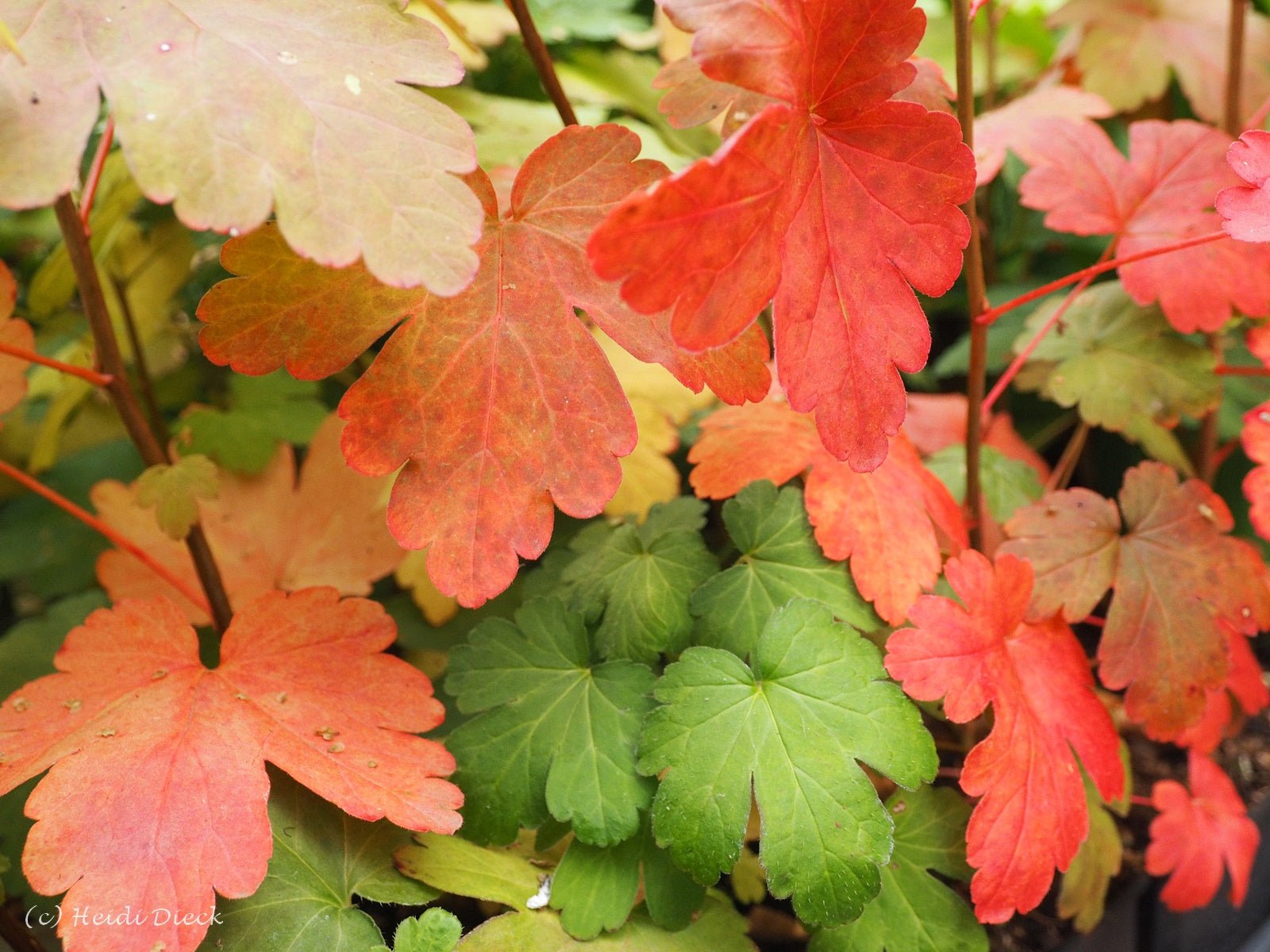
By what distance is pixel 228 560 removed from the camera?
91 centimetres

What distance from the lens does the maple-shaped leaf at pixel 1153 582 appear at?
0.73 metres

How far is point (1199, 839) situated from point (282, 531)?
3.05 ft

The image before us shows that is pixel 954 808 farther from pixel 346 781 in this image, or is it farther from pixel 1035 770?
pixel 346 781

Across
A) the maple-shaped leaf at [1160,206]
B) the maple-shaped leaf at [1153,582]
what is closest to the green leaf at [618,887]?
the maple-shaped leaf at [1153,582]

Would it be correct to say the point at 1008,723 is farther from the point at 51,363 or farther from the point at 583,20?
the point at 583,20

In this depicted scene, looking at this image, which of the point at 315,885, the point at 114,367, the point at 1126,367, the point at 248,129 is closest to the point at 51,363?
the point at 114,367

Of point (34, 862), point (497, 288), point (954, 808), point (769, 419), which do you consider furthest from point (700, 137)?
point (34, 862)

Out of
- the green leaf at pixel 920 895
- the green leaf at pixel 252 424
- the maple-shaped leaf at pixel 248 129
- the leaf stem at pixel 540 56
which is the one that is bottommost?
the green leaf at pixel 920 895

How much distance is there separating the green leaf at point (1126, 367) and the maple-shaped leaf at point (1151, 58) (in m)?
0.34

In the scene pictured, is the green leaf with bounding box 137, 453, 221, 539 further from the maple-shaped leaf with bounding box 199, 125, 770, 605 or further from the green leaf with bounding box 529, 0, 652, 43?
the green leaf with bounding box 529, 0, 652, 43

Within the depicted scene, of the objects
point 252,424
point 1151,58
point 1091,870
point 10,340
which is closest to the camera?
point 10,340

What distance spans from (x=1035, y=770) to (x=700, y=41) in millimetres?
518

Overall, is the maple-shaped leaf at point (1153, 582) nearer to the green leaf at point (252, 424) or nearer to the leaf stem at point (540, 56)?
the leaf stem at point (540, 56)

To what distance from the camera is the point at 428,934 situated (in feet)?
1.85
